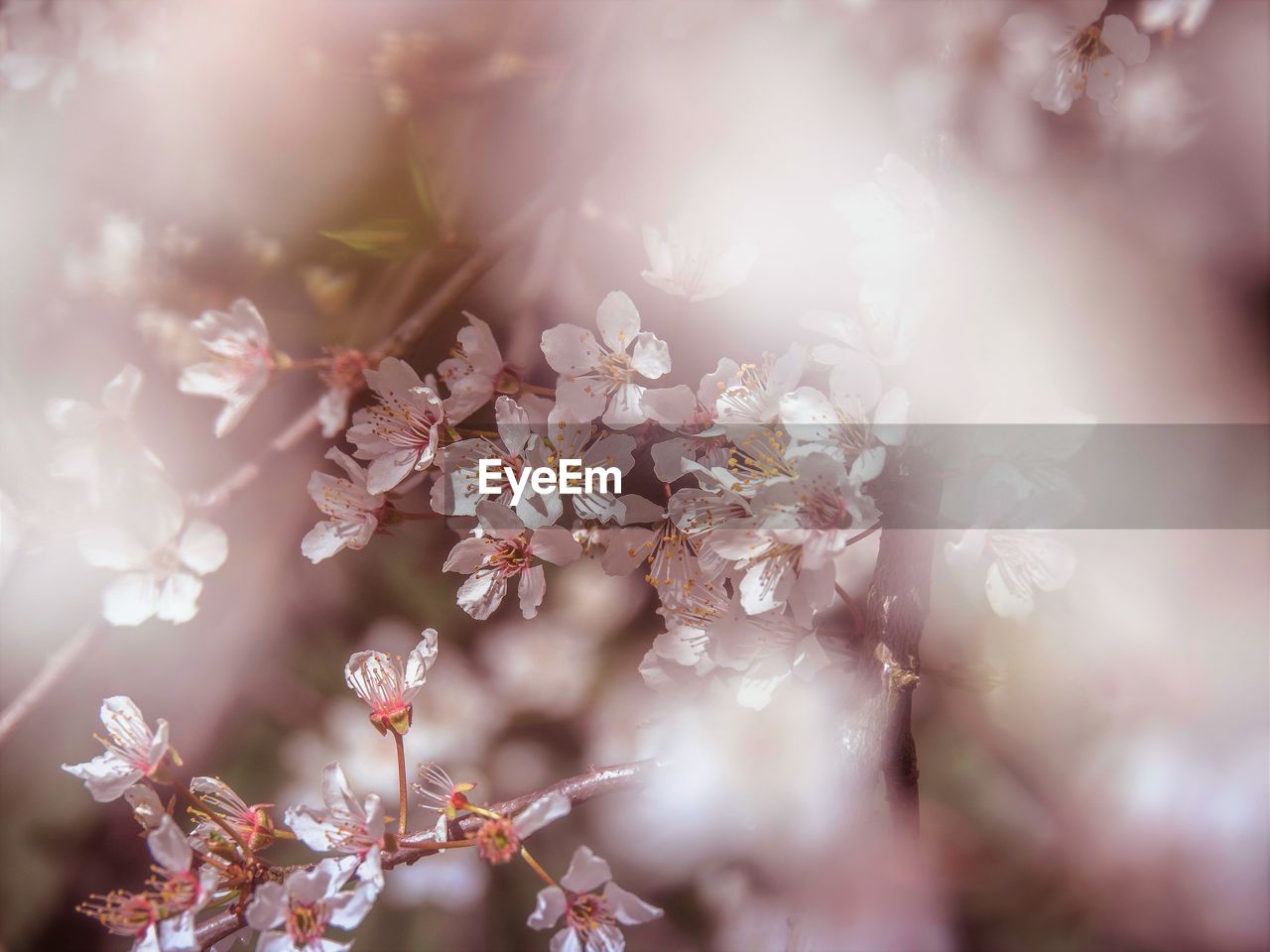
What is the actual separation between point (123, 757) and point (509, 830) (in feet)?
0.66

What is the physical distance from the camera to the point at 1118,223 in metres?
0.56

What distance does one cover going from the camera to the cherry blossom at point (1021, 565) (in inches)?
13.7

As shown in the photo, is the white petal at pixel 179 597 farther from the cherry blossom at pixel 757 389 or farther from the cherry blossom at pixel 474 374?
the cherry blossom at pixel 757 389

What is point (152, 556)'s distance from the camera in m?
0.50

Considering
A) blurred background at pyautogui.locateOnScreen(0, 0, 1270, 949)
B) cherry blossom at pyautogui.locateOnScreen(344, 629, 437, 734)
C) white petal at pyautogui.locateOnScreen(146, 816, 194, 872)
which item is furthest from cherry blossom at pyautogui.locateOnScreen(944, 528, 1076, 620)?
white petal at pyautogui.locateOnScreen(146, 816, 194, 872)

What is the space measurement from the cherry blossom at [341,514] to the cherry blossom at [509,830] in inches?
6.0

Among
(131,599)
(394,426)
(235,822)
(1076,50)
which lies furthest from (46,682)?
(1076,50)

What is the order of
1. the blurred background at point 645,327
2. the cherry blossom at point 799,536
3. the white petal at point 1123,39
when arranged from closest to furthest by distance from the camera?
the cherry blossom at point 799,536, the white petal at point 1123,39, the blurred background at point 645,327

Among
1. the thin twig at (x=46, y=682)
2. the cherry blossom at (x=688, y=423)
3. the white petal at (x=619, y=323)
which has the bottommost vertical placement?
the thin twig at (x=46, y=682)

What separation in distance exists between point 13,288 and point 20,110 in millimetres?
133

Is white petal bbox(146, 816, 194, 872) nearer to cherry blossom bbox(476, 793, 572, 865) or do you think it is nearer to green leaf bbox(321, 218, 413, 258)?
cherry blossom bbox(476, 793, 572, 865)

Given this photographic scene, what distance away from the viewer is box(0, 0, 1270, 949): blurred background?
521mm

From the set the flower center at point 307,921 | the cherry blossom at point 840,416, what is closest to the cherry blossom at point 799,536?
the cherry blossom at point 840,416

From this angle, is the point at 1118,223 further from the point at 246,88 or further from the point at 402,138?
the point at 246,88
